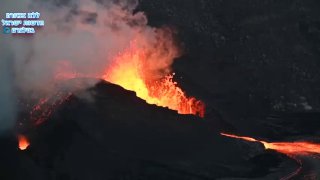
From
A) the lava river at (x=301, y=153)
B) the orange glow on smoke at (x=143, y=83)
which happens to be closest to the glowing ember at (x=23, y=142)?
the orange glow on smoke at (x=143, y=83)

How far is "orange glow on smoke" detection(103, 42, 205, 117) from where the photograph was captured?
152 ft

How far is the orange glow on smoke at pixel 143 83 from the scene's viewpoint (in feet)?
152

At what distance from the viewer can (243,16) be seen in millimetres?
83188

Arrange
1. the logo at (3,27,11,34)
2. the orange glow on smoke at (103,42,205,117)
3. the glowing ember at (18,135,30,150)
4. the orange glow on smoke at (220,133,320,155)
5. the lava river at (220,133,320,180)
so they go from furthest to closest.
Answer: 1. the orange glow on smoke at (220,133,320,155)
2. the orange glow on smoke at (103,42,205,117)
3. the logo at (3,27,11,34)
4. the lava river at (220,133,320,180)
5. the glowing ember at (18,135,30,150)

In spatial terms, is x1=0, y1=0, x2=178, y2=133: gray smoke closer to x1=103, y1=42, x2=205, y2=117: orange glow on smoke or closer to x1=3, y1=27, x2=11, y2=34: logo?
x1=3, y1=27, x2=11, y2=34: logo

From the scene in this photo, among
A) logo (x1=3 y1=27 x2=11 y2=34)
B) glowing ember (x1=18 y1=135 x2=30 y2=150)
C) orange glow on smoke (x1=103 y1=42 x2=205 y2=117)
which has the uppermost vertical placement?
logo (x1=3 y1=27 x2=11 y2=34)

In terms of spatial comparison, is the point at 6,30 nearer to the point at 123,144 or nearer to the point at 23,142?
the point at 23,142

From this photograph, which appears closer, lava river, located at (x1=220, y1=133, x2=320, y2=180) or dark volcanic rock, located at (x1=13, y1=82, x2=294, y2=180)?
dark volcanic rock, located at (x1=13, y1=82, x2=294, y2=180)

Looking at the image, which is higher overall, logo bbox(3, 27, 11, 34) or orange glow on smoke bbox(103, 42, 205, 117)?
logo bbox(3, 27, 11, 34)

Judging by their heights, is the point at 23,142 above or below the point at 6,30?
below

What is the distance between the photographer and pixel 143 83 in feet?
160

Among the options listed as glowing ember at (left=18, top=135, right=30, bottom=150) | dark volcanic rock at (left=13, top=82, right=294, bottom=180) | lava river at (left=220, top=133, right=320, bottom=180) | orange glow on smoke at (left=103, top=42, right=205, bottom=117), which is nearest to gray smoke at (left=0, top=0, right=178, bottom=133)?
glowing ember at (left=18, top=135, right=30, bottom=150)

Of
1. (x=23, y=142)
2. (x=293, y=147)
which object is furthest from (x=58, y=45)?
(x=293, y=147)

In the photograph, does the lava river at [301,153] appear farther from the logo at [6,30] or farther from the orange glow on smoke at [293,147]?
the logo at [6,30]
